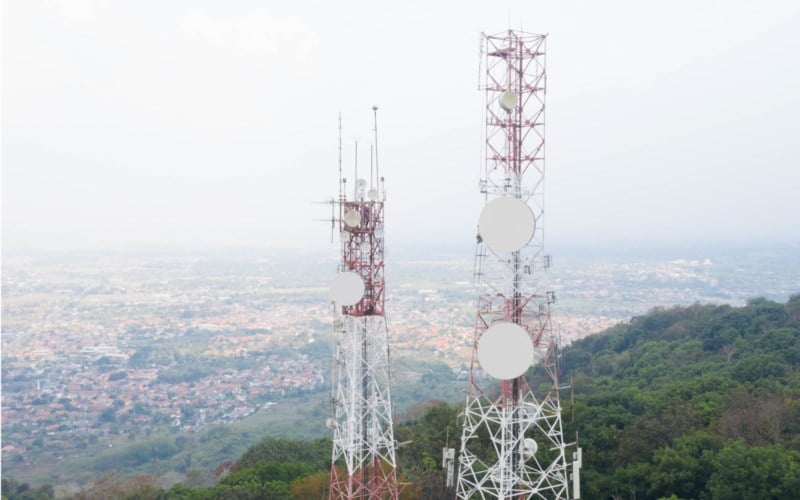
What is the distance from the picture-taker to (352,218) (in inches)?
403

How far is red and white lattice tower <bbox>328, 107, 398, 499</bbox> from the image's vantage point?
396 inches

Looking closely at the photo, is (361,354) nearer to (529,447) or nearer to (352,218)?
(352,218)

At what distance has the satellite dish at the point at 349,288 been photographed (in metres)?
Answer: 10.0

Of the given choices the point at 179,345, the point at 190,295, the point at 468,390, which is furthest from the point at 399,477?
the point at 190,295

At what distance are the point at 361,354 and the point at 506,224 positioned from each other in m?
3.82

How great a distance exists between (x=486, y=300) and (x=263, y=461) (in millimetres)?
11270

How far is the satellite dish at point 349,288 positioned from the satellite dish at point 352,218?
0.86 meters

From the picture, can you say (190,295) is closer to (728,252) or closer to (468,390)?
(468,390)

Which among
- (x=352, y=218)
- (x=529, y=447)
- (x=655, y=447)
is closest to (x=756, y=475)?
(x=655, y=447)

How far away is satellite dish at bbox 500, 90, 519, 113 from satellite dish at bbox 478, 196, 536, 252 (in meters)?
1.45

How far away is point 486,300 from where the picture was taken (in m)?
8.28

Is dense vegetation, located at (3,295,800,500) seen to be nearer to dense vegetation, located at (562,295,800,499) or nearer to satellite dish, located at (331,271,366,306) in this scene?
dense vegetation, located at (562,295,800,499)

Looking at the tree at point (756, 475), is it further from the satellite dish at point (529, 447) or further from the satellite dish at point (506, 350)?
the satellite dish at point (506, 350)

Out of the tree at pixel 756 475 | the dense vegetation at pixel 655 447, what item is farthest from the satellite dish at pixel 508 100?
the tree at pixel 756 475
